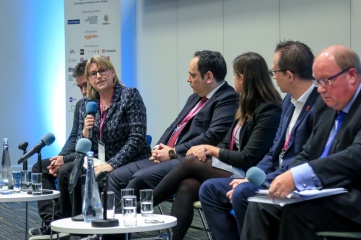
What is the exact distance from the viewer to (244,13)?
713cm

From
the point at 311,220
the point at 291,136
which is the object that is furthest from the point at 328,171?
the point at 291,136

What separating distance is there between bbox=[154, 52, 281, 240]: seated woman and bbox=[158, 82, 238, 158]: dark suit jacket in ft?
0.97

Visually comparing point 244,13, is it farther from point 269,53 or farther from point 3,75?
point 3,75

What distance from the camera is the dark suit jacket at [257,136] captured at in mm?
3764

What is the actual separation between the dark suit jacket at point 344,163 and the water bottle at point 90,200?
1.09 m

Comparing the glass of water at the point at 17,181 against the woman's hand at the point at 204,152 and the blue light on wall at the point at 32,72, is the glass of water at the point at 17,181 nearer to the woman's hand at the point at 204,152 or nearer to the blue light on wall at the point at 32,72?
the woman's hand at the point at 204,152

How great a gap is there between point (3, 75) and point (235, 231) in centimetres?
671

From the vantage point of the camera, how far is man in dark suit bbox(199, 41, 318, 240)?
3352 millimetres

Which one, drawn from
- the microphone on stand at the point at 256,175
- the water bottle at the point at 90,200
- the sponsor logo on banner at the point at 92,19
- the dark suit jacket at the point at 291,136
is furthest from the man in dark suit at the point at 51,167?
the sponsor logo on banner at the point at 92,19

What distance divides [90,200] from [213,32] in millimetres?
4753

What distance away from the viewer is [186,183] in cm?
385

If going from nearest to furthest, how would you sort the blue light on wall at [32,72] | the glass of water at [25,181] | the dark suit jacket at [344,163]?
the dark suit jacket at [344,163] → the glass of water at [25,181] → the blue light on wall at [32,72]

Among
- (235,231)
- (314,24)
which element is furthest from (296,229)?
(314,24)

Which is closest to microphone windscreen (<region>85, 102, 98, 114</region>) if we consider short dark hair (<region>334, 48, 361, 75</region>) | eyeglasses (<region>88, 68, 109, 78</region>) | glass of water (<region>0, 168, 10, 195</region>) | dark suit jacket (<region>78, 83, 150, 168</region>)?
dark suit jacket (<region>78, 83, 150, 168</region>)
